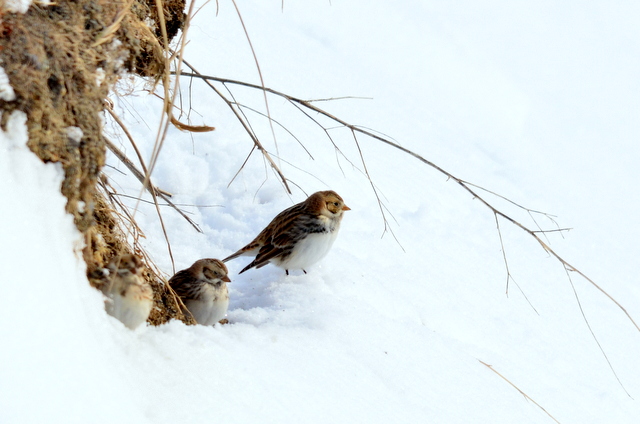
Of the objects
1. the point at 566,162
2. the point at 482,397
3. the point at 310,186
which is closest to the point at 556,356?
the point at 482,397

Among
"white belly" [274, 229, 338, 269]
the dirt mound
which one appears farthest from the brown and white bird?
the dirt mound

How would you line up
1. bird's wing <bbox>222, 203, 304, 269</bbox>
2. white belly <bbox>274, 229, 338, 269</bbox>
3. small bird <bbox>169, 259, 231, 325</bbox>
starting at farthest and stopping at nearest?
bird's wing <bbox>222, 203, 304, 269</bbox>
white belly <bbox>274, 229, 338, 269</bbox>
small bird <bbox>169, 259, 231, 325</bbox>

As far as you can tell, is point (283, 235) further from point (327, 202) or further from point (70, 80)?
point (70, 80)

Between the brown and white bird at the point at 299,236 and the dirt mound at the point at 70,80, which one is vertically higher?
the dirt mound at the point at 70,80

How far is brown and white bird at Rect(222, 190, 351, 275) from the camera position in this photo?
5152 mm

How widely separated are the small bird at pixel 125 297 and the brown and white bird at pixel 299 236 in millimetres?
2223

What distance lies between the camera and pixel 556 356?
5.85 meters

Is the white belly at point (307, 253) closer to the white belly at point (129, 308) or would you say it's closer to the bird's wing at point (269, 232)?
the bird's wing at point (269, 232)

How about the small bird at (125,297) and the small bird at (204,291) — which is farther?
the small bird at (204,291)

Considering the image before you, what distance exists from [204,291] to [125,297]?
1331 mm

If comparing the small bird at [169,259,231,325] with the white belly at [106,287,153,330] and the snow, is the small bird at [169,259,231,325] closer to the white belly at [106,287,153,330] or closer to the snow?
the snow

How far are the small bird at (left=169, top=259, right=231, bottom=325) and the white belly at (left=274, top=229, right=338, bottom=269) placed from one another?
33.0 inches

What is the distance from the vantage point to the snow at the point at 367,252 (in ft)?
8.18

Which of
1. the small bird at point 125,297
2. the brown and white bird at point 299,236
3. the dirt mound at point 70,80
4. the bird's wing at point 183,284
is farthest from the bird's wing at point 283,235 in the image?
the small bird at point 125,297
